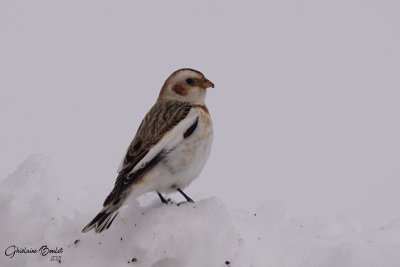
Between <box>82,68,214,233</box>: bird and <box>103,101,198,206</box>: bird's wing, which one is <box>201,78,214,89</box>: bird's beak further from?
<box>103,101,198,206</box>: bird's wing

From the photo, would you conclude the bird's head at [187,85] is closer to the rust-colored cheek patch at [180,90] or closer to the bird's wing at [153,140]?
the rust-colored cheek patch at [180,90]

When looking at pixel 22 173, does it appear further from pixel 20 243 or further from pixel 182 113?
pixel 182 113

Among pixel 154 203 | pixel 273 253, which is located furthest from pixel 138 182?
pixel 273 253

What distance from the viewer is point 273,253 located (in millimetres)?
5688

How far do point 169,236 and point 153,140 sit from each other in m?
1.09

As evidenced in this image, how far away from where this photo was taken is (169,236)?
5.50 m

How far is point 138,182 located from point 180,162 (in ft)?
1.54

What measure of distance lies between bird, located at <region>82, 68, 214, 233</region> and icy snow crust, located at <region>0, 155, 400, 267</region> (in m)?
0.17

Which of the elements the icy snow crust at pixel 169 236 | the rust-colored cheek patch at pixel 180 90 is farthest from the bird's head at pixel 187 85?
the icy snow crust at pixel 169 236

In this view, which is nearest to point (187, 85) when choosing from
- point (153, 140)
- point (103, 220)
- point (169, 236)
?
point (153, 140)

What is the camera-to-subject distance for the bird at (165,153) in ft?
20.0

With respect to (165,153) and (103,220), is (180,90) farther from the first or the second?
(103,220)

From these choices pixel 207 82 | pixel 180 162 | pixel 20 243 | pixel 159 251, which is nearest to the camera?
pixel 159 251

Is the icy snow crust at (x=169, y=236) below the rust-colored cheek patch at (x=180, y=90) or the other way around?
below
